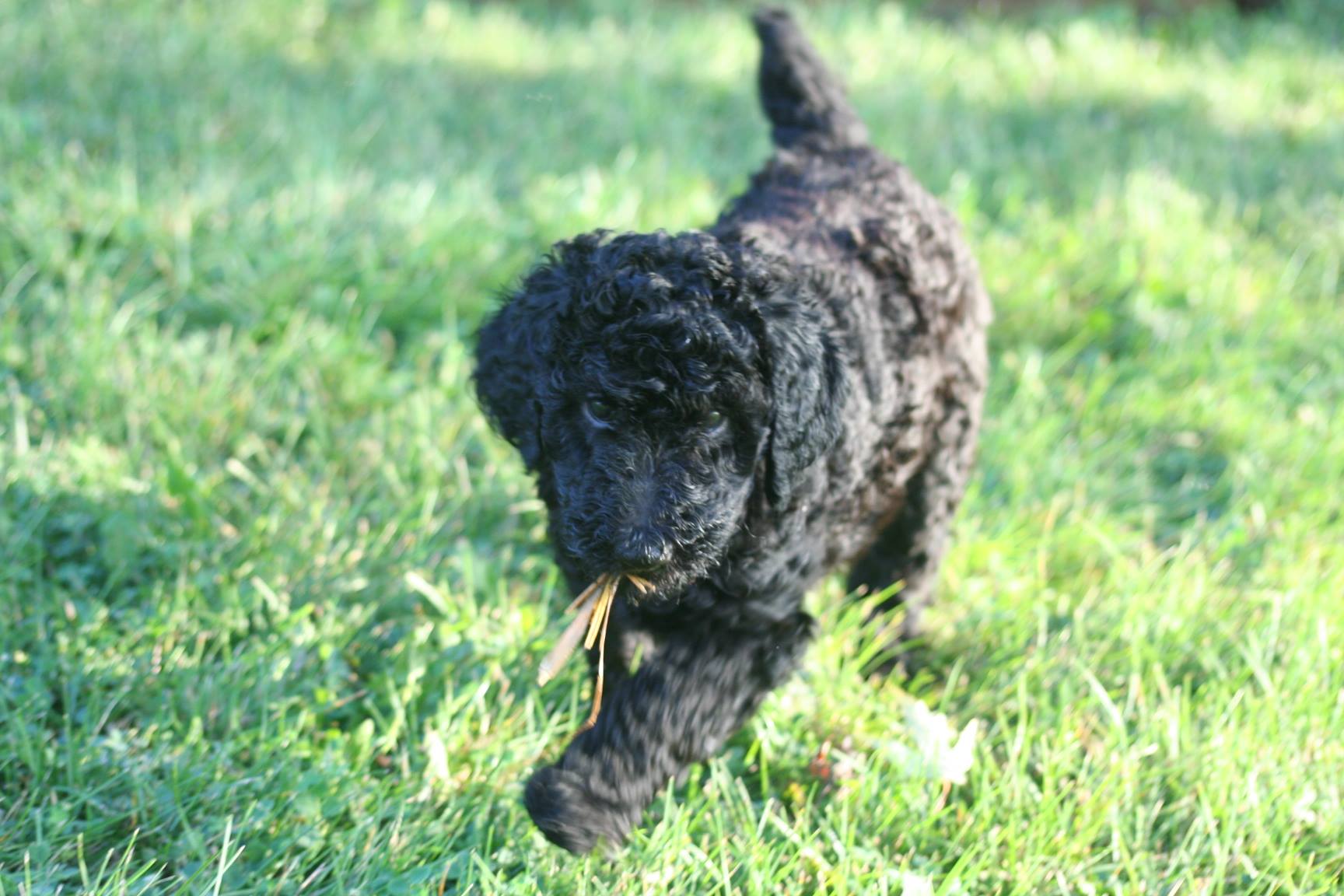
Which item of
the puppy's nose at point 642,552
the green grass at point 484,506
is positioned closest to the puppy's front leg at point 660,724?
the green grass at point 484,506

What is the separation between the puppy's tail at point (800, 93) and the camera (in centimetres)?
346

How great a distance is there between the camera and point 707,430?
222 centimetres

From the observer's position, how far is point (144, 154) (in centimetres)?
460

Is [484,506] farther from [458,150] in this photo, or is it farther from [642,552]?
[458,150]

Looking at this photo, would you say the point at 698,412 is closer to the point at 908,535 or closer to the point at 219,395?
the point at 908,535

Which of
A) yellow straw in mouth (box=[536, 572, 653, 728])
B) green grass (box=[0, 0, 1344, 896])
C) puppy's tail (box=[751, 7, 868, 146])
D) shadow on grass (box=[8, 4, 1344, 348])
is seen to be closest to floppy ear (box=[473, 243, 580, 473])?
yellow straw in mouth (box=[536, 572, 653, 728])

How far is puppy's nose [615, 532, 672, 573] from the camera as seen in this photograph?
2.03 m

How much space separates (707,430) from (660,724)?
1.96 ft

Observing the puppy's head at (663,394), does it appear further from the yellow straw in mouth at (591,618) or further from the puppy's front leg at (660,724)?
the puppy's front leg at (660,724)

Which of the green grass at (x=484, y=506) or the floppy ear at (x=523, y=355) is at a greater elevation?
the floppy ear at (x=523, y=355)

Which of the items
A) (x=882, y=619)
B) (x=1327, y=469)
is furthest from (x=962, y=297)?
(x=1327, y=469)

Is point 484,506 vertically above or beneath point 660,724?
beneath

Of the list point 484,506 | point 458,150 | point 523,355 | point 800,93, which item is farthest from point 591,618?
point 458,150

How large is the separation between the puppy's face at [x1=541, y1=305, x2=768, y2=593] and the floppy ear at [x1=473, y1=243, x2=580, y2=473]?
0.09 meters
